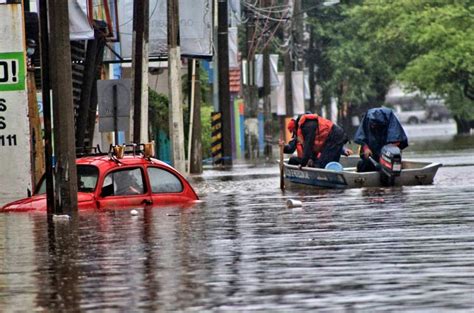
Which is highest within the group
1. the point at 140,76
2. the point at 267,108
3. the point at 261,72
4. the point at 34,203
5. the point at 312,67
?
the point at 312,67

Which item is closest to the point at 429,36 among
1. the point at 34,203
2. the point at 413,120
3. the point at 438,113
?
the point at 34,203

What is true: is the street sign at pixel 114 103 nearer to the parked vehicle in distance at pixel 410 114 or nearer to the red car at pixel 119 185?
the red car at pixel 119 185

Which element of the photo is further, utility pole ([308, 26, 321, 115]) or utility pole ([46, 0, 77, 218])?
utility pole ([308, 26, 321, 115])

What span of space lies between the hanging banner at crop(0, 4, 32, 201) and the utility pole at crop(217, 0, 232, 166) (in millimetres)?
25534

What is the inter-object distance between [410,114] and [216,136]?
10603 cm

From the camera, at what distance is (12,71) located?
23859 mm

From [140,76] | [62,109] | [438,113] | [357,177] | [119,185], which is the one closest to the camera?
[62,109]

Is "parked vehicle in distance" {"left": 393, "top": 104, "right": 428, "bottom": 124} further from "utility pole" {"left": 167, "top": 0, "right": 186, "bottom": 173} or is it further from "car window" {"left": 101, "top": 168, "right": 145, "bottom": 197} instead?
"car window" {"left": 101, "top": 168, "right": 145, "bottom": 197}

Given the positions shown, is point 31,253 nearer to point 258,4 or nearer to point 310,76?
point 258,4

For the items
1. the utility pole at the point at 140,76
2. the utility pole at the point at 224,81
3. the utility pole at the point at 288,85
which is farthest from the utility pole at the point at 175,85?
the utility pole at the point at 288,85

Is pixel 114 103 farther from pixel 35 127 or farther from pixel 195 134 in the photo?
pixel 195 134

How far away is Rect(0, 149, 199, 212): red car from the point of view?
2128cm

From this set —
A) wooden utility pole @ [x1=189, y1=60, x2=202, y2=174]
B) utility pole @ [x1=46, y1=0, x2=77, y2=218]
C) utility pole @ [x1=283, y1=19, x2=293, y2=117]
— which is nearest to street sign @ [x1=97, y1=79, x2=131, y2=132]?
utility pole @ [x1=46, y1=0, x2=77, y2=218]

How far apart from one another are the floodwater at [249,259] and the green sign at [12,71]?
126 inches
